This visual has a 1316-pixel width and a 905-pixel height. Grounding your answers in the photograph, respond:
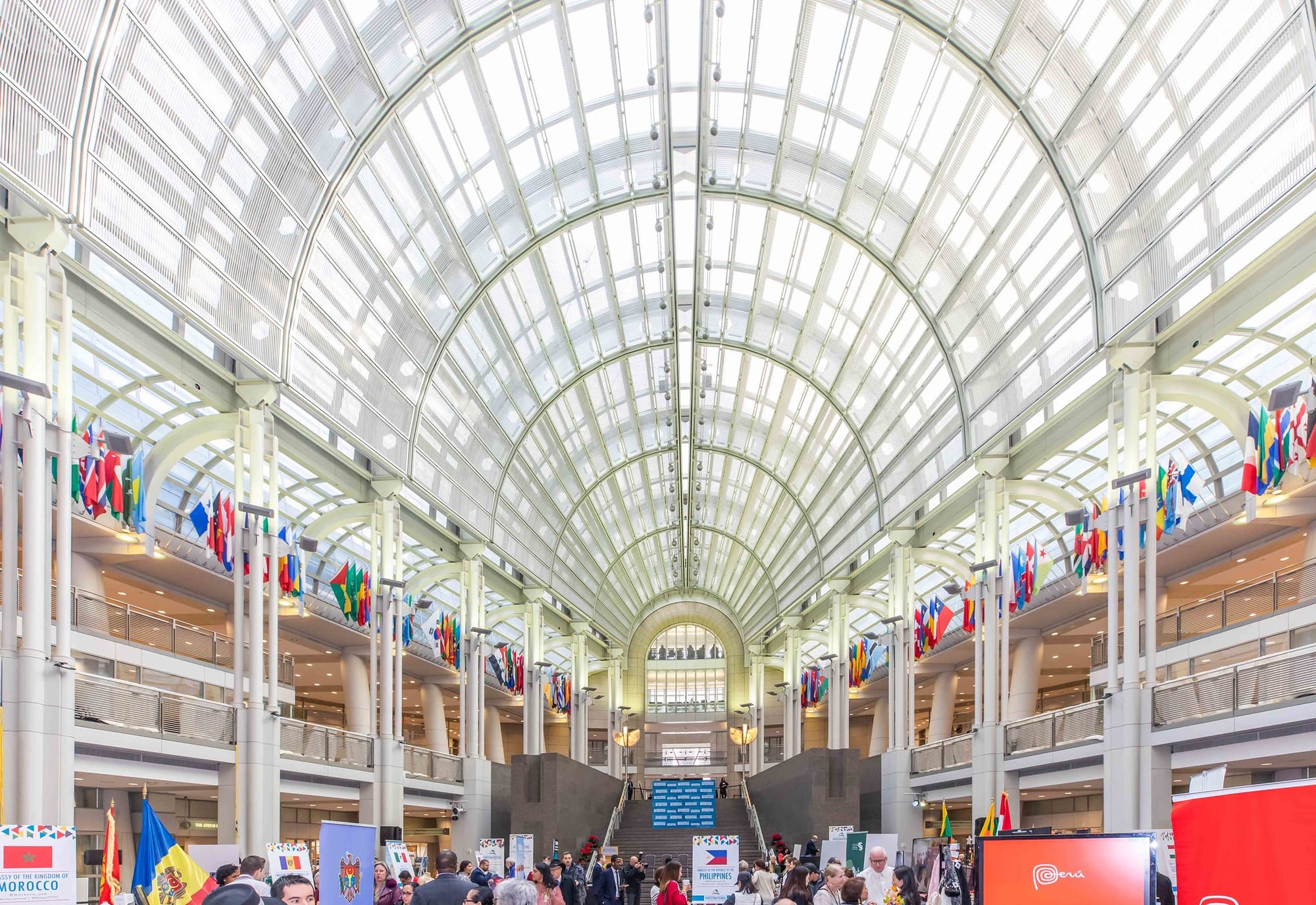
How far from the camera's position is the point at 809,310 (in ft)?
143

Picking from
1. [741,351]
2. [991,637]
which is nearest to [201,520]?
[991,637]

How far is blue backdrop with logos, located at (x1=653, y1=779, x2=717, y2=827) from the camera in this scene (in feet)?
160

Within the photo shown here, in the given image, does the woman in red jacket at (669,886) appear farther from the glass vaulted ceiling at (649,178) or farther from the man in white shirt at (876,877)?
the glass vaulted ceiling at (649,178)

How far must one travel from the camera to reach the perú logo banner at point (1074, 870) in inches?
248

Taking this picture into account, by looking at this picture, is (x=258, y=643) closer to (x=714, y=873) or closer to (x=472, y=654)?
(x=714, y=873)

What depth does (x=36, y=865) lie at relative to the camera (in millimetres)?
9898

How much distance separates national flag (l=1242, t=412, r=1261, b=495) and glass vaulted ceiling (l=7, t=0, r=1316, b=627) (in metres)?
3.20

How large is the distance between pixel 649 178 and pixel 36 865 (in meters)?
30.3

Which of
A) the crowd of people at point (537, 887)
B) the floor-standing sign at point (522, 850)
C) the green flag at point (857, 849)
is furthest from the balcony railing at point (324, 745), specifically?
the green flag at point (857, 849)

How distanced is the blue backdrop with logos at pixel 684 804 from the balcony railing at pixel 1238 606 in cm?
2615

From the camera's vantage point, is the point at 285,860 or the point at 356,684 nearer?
the point at 285,860

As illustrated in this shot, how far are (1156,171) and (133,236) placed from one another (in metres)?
19.7

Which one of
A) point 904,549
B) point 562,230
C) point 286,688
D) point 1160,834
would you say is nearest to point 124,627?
point 286,688

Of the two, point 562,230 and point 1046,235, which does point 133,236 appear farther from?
point 1046,235
